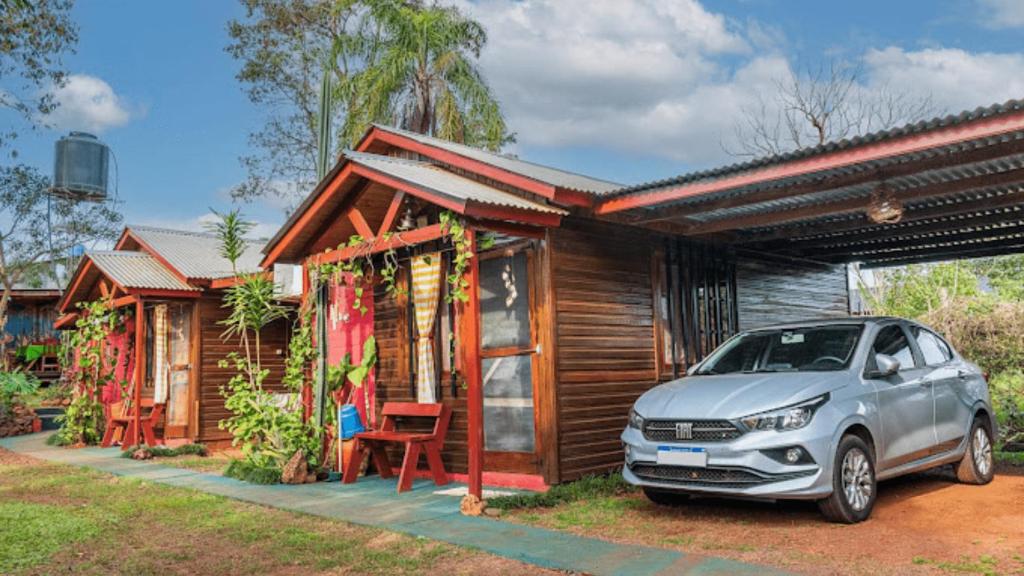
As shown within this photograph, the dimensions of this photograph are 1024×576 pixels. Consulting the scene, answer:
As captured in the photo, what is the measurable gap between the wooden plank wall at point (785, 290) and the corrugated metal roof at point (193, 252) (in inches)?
338

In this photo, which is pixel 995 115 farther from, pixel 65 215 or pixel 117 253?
pixel 65 215

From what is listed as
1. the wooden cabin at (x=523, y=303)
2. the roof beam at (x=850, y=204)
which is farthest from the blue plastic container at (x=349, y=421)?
the roof beam at (x=850, y=204)

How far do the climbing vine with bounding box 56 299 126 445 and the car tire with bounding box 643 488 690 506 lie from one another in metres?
11.9

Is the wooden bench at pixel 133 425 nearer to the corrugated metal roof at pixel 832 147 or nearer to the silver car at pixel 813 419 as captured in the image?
the corrugated metal roof at pixel 832 147

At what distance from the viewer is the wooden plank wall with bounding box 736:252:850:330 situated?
1146 cm

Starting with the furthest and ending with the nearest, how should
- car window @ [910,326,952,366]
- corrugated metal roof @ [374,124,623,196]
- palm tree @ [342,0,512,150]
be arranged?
palm tree @ [342,0,512,150]
corrugated metal roof @ [374,124,623,196]
car window @ [910,326,952,366]

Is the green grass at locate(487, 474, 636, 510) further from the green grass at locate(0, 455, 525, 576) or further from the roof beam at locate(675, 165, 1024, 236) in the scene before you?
the roof beam at locate(675, 165, 1024, 236)

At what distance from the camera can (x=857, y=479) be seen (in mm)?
6348

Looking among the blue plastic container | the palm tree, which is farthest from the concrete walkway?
the palm tree

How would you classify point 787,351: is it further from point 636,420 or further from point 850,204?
point 850,204

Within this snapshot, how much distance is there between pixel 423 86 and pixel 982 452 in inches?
658

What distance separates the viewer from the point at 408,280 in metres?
10.4

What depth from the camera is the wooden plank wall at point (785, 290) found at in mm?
11461

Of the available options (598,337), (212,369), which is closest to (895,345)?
(598,337)
